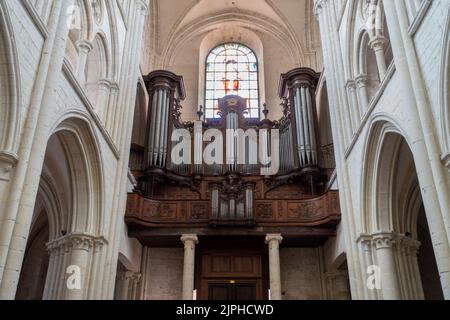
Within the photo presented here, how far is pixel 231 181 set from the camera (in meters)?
15.4

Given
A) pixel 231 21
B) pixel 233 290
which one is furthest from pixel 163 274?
pixel 231 21

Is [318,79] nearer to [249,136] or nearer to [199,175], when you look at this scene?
[249,136]

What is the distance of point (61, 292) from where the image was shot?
10.9m

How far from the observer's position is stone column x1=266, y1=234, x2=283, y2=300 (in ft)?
45.0

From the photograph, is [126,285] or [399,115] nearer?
[399,115]

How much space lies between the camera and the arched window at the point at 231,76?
21.1m

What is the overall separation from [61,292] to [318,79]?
11.7m

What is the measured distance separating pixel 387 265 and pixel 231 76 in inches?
534

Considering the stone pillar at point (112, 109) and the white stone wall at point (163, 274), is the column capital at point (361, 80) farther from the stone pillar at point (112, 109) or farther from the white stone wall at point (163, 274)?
the white stone wall at point (163, 274)

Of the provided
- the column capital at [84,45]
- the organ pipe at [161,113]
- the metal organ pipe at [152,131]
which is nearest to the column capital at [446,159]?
the column capital at [84,45]

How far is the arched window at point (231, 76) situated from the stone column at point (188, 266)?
765cm

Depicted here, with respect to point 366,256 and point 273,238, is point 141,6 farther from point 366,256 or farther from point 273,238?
point 366,256

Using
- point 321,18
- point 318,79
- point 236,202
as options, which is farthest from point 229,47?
point 236,202

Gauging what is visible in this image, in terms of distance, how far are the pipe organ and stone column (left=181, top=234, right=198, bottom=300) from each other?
314 millimetres
